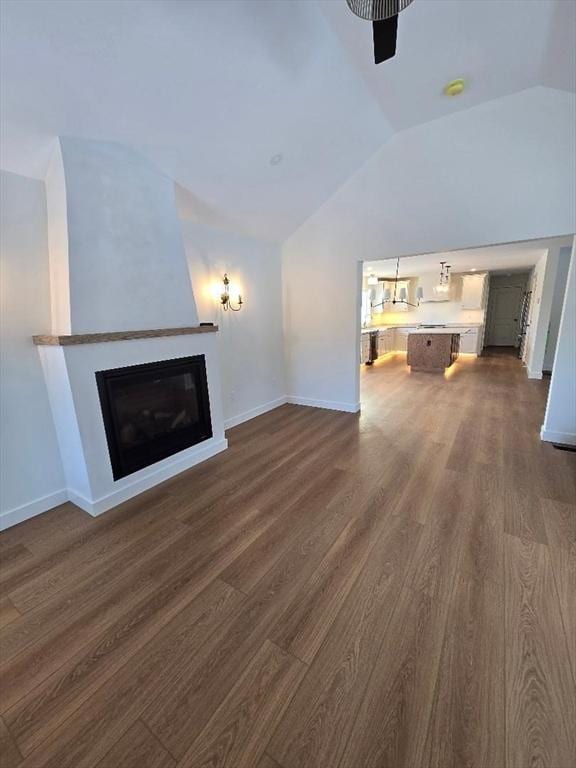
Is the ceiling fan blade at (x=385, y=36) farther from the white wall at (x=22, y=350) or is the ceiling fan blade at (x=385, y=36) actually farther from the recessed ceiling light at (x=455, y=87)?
the white wall at (x=22, y=350)

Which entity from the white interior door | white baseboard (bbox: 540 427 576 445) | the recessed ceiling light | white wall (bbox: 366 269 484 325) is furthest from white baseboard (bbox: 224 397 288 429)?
the white interior door

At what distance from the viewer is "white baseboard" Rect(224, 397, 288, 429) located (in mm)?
4286

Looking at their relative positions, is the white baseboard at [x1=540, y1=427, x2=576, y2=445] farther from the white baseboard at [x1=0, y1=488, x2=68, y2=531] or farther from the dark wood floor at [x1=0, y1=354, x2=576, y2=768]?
the white baseboard at [x1=0, y1=488, x2=68, y2=531]

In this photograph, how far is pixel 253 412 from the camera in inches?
183

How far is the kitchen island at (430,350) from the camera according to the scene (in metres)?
6.88

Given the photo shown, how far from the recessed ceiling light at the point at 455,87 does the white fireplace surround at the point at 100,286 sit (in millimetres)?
2602

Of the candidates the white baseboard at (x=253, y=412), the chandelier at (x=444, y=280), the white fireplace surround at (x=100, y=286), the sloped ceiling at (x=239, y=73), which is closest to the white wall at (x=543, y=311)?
the chandelier at (x=444, y=280)

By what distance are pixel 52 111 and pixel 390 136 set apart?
3.18 metres

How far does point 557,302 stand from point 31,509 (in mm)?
8462

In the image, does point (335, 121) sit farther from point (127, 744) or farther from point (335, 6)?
point (127, 744)

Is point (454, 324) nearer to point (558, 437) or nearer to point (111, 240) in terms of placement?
point (558, 437)

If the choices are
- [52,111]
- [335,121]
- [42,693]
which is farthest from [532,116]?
[42,693]

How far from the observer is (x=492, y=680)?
50.7 inches

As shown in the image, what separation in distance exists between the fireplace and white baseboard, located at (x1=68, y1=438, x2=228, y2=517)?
114mm
